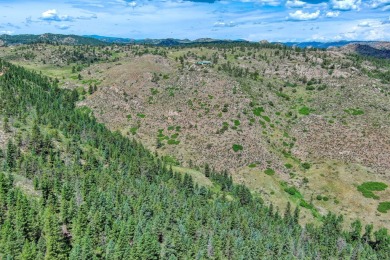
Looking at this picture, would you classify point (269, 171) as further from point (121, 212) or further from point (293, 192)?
point (121, 212)

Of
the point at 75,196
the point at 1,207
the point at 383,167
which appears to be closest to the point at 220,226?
the point at 75,196

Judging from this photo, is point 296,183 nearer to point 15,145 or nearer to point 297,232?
point 297,232

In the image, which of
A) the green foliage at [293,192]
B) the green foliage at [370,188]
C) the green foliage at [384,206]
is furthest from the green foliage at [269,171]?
the green foliage at [384,206]

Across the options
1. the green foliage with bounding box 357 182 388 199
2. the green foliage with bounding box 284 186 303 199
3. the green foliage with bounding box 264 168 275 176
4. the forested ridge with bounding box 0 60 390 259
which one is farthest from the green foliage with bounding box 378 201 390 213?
the green foliage with bounding box 264 168 275 176

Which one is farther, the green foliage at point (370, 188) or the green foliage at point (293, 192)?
the green foliage at point (293, 192)

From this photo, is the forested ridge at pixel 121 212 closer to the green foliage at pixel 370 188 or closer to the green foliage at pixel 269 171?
the green foliage at pixel 370 188

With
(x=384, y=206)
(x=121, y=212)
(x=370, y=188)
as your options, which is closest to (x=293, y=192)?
(x=370, y=188)

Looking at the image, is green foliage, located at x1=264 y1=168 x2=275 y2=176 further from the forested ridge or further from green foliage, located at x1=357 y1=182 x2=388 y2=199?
green foliage, located at x1=357 y1=182 x2=388 y2=199
